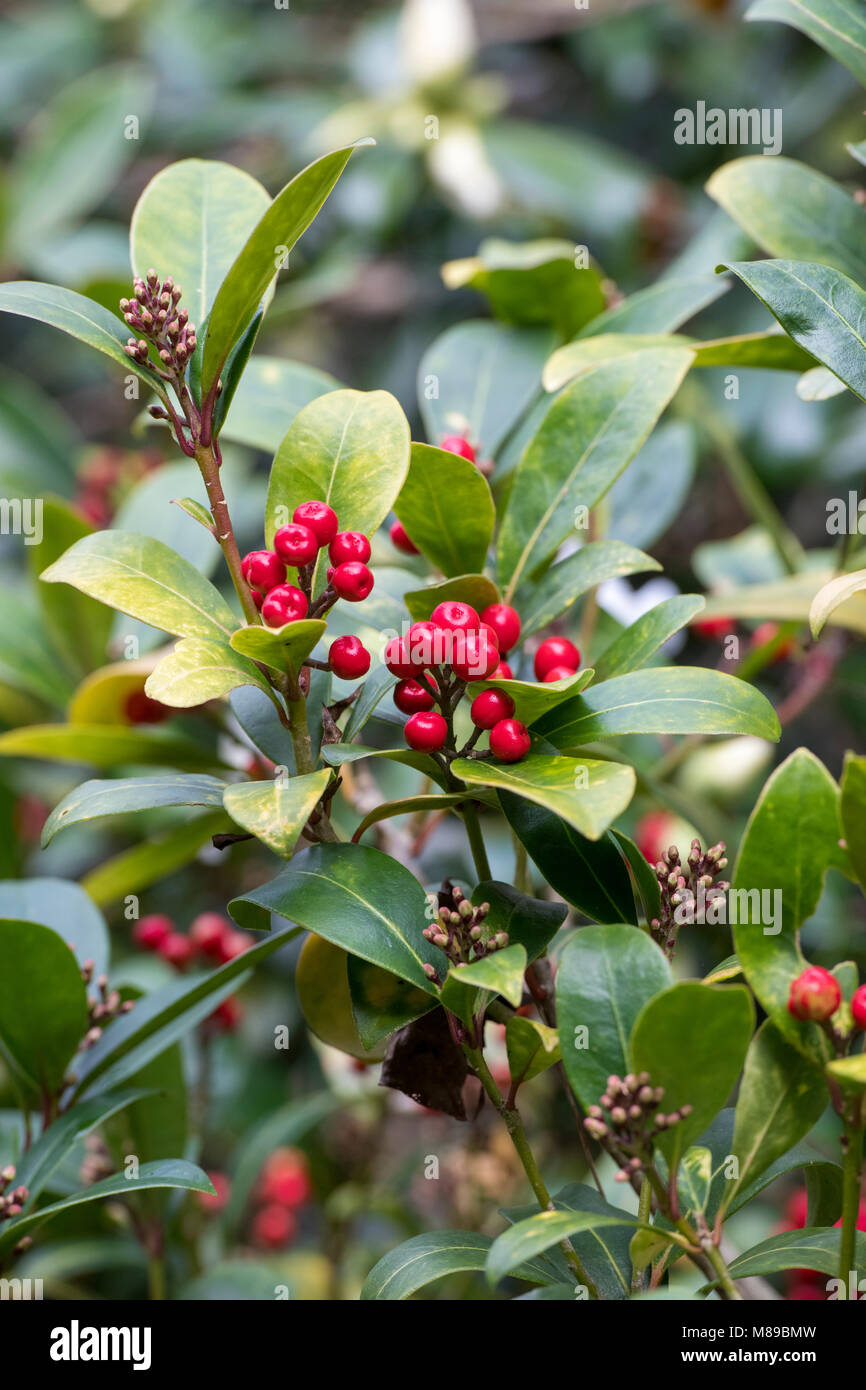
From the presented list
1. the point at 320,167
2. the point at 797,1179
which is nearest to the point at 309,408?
the point at 320,167

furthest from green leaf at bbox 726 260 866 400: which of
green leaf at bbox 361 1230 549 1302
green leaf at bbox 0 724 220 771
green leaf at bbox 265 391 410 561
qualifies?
green leaf at bbox 0 724 220 771

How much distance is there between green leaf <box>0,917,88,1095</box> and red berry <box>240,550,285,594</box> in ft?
1.00

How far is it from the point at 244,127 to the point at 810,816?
227 cm

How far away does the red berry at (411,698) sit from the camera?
0.73m

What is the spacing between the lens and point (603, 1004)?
63 cm

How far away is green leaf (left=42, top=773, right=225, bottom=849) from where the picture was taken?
0.66m

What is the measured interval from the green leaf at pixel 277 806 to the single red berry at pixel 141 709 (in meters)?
0.58

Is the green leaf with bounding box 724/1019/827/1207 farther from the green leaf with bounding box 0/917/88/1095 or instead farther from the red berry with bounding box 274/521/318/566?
the green leaf with bounding box 0/917/88/1095

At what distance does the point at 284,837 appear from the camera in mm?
604

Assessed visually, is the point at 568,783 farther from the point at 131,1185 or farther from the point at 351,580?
the point at 131,1185

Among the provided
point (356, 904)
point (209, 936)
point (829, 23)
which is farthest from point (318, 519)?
point (209, 936)

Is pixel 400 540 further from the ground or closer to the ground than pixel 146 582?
further from the ground

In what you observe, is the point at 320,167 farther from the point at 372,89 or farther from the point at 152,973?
the point at 372,89

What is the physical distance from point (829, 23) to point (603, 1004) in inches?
28.0
